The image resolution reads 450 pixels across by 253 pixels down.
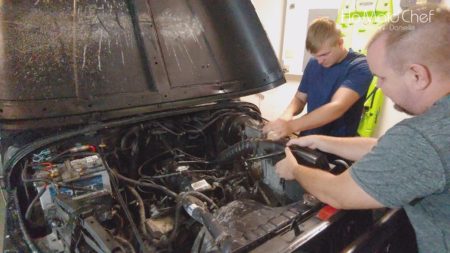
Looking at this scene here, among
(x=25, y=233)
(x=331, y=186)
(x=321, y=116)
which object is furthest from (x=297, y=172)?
(x=25, y=233)

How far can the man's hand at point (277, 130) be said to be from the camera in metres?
1.42

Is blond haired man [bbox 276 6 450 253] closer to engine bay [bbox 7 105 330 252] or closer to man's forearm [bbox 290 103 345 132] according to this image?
engine bay [bbox 7 105 330 252]

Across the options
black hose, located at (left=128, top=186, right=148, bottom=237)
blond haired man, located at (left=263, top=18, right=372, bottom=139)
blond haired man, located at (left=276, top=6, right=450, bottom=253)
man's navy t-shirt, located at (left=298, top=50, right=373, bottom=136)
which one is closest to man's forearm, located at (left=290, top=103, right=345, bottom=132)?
blond haired man, located at (left=263, top=18, right=372, bottom=139)

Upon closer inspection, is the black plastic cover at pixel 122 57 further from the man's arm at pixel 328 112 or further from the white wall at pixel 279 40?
the white wall at pixel 279 40

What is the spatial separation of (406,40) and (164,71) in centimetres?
107

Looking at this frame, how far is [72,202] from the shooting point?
3.18 ft

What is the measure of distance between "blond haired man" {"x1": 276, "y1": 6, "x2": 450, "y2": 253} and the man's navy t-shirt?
0.95 m

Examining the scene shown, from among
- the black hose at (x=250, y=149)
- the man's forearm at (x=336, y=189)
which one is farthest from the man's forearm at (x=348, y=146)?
the man's forearm at (x=336, y=189)

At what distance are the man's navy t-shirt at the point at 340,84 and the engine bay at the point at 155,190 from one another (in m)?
0.60

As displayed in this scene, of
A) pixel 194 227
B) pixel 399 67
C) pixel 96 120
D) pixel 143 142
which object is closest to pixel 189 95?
pixel 143 142

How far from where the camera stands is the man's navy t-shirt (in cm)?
178

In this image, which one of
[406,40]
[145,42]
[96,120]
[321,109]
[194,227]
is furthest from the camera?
[321,109]

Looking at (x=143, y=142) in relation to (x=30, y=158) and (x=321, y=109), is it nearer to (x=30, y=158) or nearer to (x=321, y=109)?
(x=30, y=158)

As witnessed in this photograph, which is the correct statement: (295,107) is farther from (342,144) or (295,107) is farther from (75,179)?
(75,179)
